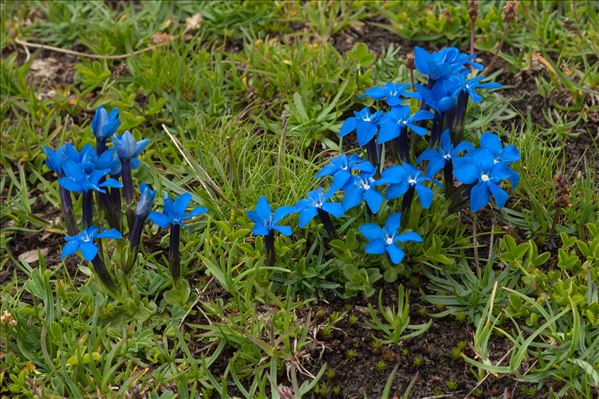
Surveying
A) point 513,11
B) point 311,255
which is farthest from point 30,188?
point 513,11

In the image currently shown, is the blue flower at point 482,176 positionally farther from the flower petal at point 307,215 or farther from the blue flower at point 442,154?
the flower petal at point 307,215

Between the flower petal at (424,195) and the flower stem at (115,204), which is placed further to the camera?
the flower stem at (115,204)

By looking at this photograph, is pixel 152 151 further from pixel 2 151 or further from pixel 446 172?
pixel 446 172

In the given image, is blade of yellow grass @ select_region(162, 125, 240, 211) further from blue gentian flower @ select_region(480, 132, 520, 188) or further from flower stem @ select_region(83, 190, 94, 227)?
blue gentian flower @ select_region(480, 132, 520, 188)

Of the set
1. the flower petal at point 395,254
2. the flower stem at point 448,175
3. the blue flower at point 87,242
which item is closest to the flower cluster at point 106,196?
the blue flower at point 87,242

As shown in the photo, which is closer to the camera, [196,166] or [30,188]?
[196,166]


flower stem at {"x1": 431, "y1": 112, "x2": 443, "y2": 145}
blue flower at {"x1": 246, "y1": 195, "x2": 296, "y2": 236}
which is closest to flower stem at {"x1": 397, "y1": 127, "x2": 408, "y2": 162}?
flower stem at {"x1": 431, "y1": 112, "x2": 443, "y2": 145}
